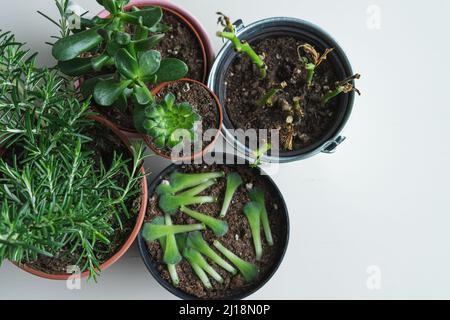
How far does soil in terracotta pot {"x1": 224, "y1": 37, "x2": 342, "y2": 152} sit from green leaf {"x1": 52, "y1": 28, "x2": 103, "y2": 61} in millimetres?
319

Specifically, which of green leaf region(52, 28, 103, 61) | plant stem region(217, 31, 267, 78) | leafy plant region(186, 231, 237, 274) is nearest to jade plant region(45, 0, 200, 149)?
green leaf region(52, 28, 103, 61)

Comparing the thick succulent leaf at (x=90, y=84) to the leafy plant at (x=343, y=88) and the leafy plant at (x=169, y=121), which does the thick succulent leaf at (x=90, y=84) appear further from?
the leafy plant at (x=343, y=88)

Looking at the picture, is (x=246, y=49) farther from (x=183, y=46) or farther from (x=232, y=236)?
(x=232, y=236)

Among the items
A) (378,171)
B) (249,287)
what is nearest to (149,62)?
(249,287)

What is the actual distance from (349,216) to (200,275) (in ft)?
1.27

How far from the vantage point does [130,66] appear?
0.94 metres

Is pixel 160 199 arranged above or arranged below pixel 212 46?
below

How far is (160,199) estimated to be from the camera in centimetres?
114

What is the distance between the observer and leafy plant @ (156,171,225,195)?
3.75 feet

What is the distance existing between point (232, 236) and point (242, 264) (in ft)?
0.21

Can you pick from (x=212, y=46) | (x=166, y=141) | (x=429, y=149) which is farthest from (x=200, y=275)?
(x=429, y=149)

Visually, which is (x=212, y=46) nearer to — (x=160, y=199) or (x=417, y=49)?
(x=160, y=199)
